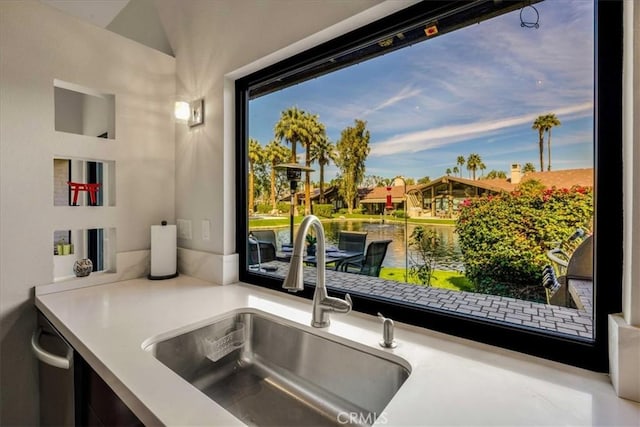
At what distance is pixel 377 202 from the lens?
1180mm

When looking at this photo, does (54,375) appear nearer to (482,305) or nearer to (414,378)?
(414,378)

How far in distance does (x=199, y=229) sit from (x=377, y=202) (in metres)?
1.03

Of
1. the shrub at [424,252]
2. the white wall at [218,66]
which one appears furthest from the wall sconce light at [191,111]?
the shrub at [424,252]

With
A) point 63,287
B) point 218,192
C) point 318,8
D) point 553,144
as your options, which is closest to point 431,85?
point 553,144

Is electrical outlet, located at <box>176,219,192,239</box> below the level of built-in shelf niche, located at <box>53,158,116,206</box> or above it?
below

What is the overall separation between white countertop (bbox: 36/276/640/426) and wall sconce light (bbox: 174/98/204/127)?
3.29 feet

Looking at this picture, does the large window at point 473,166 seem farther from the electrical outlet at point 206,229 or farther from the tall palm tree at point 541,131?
the electrical outlet at point 206,229

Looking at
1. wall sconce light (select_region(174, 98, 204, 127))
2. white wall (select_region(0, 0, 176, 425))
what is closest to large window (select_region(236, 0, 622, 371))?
wall sconce light (select_region(174, 98, 204, 127))

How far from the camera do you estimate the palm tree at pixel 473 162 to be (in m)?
0.93

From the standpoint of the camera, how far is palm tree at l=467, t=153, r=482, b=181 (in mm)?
930

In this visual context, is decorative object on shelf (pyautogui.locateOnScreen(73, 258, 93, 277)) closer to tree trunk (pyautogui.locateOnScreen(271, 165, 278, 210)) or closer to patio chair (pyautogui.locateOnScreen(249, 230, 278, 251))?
patio chair (pyautogui.locateOnScreen(249, 230, 278, 251))

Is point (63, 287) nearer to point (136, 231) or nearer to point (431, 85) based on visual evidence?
point (136, 231)

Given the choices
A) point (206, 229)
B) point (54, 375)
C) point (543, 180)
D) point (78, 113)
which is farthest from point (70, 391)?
point (78, 113)

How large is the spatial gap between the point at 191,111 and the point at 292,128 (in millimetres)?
663
